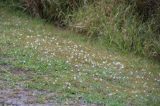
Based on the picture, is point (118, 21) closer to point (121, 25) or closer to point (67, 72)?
point (121, 25)

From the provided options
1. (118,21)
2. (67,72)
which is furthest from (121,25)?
(67,72)

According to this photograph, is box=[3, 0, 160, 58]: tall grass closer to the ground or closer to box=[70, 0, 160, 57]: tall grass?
box=[70, 0, 160, 57]: tall grass

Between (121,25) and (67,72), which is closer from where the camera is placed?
(67,72)

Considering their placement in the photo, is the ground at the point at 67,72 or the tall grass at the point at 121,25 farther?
the tall grass at the point at 121,25

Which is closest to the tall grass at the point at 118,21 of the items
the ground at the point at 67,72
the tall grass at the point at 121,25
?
the tall grass at the point at 121,25

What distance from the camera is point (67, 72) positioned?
25.3 ft

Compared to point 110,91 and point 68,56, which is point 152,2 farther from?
point 110,91

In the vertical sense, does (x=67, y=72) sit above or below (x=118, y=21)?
below

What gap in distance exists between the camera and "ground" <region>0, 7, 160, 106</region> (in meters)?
6.48

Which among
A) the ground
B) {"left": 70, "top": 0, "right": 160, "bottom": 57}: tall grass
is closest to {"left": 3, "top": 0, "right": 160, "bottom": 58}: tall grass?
{"left": 70, "top": 0, "right": 160, "bottom": 57}: tall grass

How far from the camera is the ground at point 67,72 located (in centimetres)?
648

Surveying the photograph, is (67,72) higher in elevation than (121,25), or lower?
lower

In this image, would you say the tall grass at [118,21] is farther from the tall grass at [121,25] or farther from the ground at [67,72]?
the ground at [67,72]

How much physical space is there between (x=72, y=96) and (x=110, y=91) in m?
0.75
